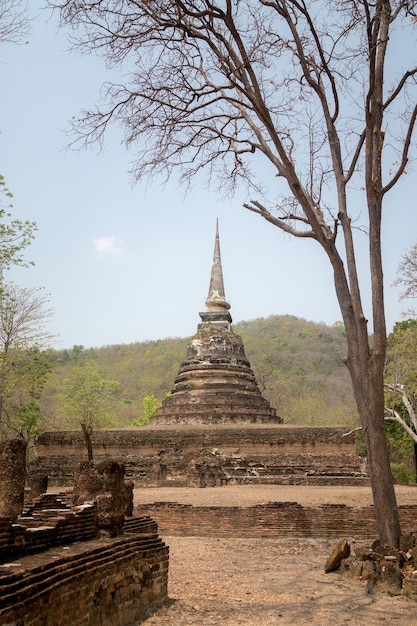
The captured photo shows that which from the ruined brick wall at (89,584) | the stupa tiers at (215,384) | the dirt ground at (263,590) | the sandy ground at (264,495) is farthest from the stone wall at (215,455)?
the ruined brick wall at (89,584)

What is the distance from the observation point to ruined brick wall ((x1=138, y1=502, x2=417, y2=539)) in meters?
12.1

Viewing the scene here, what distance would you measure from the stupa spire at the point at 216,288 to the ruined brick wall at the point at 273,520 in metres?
15.9

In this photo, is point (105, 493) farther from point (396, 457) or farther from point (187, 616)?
point (396, 457)

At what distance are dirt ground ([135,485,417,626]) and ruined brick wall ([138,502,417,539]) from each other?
0.35 m

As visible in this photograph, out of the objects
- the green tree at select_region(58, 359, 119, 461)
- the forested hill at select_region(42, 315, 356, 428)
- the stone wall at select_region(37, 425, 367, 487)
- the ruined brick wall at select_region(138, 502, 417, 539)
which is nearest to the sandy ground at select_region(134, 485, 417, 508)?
the ruined brick wall at select_region(138, 502, 417, 539)

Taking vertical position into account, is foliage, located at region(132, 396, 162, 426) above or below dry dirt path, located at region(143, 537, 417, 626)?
above

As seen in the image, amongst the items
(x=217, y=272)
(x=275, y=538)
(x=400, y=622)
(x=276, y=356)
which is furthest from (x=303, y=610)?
(x=276, y=356)

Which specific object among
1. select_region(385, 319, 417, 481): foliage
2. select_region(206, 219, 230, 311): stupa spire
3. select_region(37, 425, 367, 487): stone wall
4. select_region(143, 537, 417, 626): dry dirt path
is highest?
select_region(206, 219, 230, 311): stupa spire

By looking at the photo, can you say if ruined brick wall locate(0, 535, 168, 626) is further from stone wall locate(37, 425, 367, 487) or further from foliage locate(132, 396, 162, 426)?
foliage locate(132, 396, 162, 426)

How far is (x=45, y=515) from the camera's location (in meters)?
6.91

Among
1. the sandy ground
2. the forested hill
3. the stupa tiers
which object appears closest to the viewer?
the sandy ground

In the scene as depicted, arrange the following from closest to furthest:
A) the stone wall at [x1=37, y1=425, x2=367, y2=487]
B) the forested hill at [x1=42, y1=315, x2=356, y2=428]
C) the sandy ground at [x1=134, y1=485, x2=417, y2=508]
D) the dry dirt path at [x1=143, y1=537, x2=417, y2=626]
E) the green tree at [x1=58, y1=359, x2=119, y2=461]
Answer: the dry dirt path at [x1=143, y1=537, x2=417, y2=626] < the sandy ground at [x1=134, y1=485, x2=417, y2=508] < the stone wall at [x1=37, y1=425, x2=367, y2=487] < the green tree at [x1=58, y1=359, x2=119, y2=461] < the forested hill at [x1=42, y1=315, x2=356, y2=428]

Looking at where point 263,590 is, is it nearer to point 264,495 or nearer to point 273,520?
point 273,520

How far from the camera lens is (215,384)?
80.7 ft
